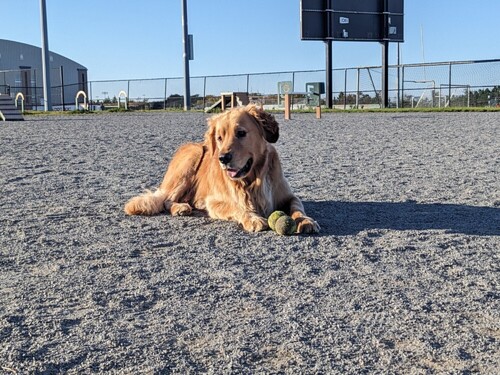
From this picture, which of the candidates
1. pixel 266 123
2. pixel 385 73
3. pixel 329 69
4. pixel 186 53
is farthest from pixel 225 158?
pixel 186 53

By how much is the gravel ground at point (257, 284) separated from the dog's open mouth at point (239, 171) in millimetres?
397

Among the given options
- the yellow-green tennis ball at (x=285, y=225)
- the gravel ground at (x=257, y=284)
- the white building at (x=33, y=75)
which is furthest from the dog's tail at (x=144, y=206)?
the white building at (x=33, y=75)

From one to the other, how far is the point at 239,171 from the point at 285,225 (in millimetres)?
568

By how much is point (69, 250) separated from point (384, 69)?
26.7 metres

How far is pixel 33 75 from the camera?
46.9 metres

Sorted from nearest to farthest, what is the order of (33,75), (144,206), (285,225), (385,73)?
(285,225) < (144,206) < (385,73) < (33,75)

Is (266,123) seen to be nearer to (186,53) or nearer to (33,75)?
(186,53)

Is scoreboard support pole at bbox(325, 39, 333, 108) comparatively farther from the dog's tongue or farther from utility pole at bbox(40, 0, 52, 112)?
the dog's tongue

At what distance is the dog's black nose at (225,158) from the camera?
4.64m

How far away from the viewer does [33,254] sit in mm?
4098

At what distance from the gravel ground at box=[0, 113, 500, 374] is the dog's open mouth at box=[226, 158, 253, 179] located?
40cm

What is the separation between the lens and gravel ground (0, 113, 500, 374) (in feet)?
8.18

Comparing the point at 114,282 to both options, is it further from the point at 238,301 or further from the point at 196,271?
the point at 238,301

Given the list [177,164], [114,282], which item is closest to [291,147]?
[177,164]
